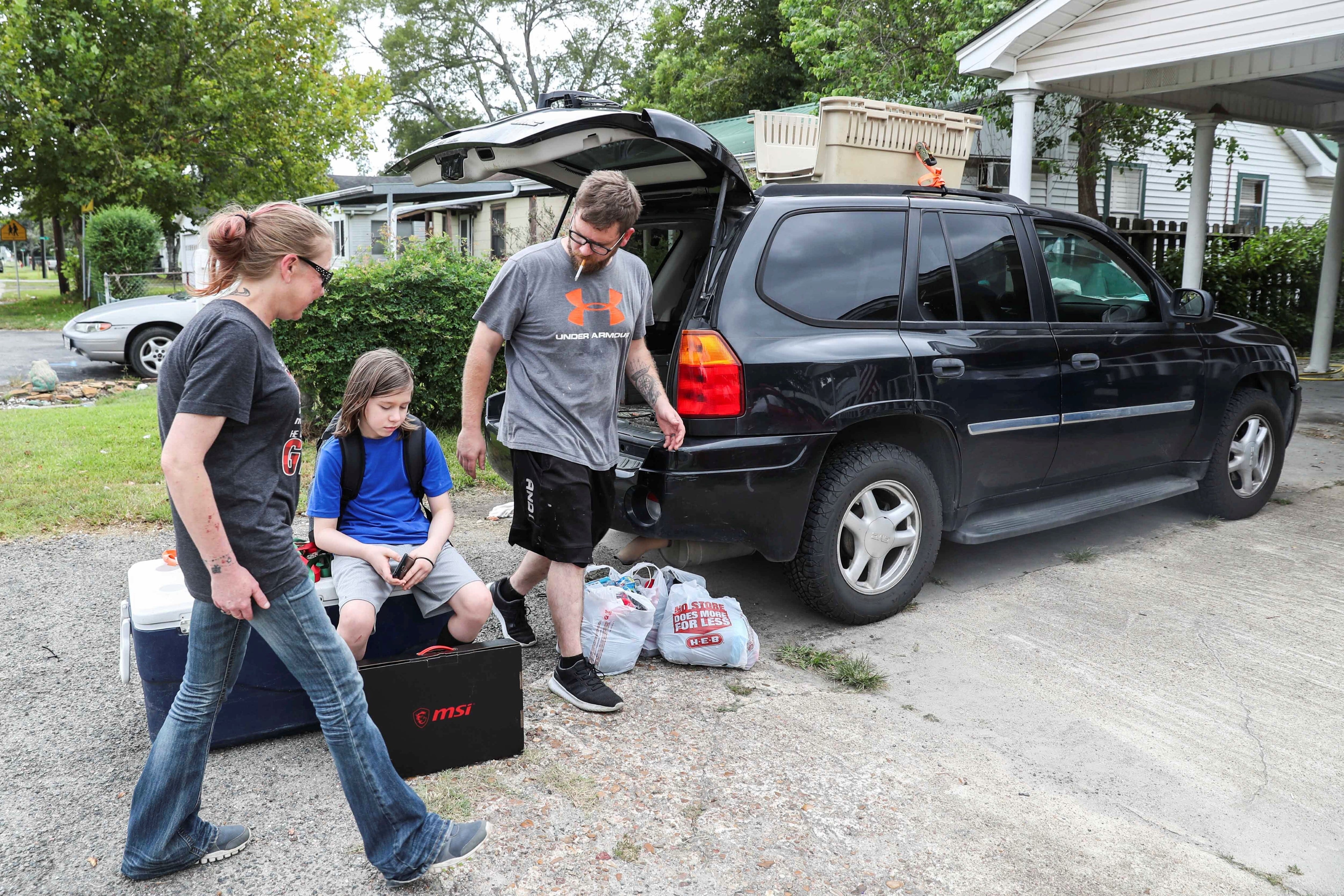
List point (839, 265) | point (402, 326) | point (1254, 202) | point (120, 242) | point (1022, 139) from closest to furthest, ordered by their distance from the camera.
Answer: point (839, 265) < point (402, 326) < point (1022, 139) < point (120, 242) < point (1254, 202)

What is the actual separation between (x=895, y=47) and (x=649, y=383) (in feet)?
47.7

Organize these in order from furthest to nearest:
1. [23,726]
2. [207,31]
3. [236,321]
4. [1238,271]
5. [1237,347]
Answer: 1. [207,31]
2. [1238,271]
3. [1237,347]
4. [23,726]
5. [236,321]

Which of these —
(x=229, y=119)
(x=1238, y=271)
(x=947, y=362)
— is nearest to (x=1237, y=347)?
(x=947, y=362)

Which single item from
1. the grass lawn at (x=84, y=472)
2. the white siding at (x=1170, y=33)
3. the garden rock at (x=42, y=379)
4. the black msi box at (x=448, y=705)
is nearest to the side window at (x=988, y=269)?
the black msi box at (x=448, y=705)

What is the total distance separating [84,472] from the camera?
665 cm

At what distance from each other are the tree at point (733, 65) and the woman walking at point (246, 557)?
925 inches

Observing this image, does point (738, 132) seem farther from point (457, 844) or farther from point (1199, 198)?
point (457, 844)

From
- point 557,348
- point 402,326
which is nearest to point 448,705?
point 557,348

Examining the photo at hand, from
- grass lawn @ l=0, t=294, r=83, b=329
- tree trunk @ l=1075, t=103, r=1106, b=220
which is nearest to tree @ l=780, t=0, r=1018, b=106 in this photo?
tree trunk @ l=1075, t=103, r=1106, b=220

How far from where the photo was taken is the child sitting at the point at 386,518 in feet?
10.7

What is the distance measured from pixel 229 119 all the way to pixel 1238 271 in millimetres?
21655

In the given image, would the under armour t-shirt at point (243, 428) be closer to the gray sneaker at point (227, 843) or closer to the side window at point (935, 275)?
the gray sneaker at point (227, 843)

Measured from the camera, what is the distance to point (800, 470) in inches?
156

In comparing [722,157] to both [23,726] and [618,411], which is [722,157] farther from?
[23,726]
